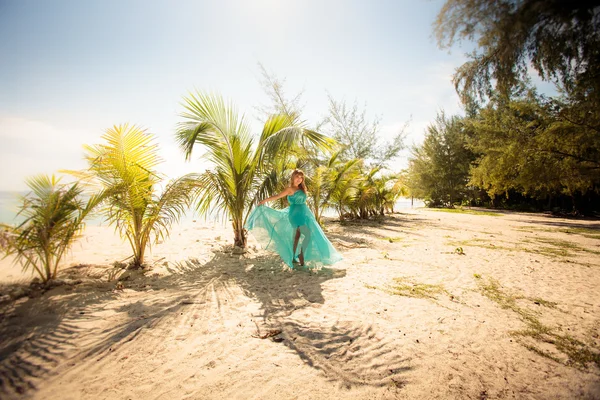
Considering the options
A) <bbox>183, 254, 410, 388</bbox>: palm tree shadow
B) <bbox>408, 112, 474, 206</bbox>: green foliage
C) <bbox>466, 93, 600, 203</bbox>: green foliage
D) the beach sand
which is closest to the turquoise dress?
the beach sand

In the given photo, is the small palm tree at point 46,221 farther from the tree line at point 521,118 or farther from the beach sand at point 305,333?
the tree line at point 521,118

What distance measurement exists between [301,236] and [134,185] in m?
3.30

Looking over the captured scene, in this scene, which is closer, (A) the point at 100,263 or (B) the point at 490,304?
(B) the point at 490,304

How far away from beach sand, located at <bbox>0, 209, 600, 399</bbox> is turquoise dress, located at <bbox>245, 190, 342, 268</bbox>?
0.30 metres

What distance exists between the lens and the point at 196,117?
562 cm

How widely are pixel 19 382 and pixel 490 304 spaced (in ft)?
16.1

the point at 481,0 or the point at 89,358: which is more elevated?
the point at 481,0

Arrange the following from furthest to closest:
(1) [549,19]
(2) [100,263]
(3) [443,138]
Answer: (3) [443,138]
(2) [100,263]
(1) [549,19]

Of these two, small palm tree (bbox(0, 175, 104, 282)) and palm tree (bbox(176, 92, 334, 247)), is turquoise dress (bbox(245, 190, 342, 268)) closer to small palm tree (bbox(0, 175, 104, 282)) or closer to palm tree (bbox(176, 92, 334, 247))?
palm tree (bbox(176, 92, 334, 247))

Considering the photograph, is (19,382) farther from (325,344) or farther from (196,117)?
(196,117)

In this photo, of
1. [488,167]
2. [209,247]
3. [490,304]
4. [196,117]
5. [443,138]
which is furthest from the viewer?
[443,138]

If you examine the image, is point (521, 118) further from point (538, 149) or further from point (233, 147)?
point (233, 147)

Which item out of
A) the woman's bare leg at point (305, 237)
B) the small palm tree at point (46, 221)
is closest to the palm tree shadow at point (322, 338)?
the woman's bare leg at point (305, 237)

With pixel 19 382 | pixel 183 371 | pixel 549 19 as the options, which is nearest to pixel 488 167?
pixel 549 19
